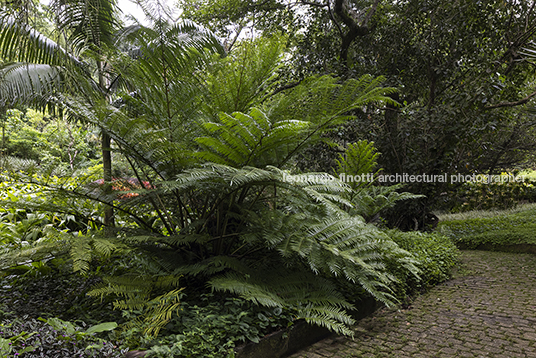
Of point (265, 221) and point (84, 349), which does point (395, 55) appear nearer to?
point (265, 221)

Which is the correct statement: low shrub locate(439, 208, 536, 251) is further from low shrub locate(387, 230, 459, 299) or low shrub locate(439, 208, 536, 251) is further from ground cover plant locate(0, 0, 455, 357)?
ground cover plant locate(0, 0, 455, 357)

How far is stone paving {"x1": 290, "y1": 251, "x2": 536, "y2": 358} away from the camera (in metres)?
2.22

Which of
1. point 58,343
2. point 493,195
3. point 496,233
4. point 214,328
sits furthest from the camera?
point 493,195

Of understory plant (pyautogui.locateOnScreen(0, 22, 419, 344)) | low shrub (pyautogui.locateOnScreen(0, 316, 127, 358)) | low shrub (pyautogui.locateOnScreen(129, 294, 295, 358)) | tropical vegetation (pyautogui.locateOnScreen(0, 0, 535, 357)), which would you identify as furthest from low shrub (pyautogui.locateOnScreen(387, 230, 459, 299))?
low shrub (pyautogui.locateOnScreen(0, 316, 127, 358))

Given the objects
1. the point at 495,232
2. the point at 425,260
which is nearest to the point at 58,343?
the point at 425,260

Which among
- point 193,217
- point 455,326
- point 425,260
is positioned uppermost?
point 193,217

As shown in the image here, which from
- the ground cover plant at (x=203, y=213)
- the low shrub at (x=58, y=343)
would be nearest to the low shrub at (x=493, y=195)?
the ground cover plant at (x=203, y=213)

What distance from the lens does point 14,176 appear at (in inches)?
86.4

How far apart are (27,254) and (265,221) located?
1651 mm

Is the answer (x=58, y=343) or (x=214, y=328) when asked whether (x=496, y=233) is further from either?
(x=58, y=343)

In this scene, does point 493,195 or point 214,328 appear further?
point 493,195

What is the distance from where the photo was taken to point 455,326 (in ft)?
8.50

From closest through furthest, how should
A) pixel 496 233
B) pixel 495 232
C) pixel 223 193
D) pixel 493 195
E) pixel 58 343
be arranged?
pixel 58 343
pixel 223 193
pixel 496 233
pixel 495 232
pixel 493 195

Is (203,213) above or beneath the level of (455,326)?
above
